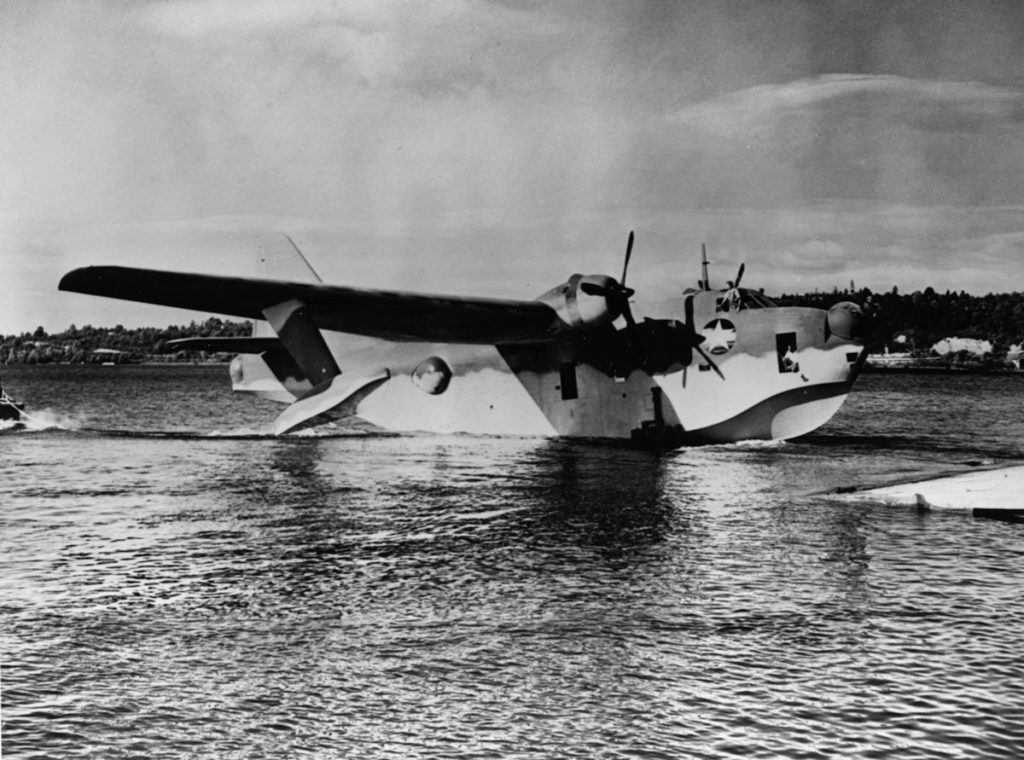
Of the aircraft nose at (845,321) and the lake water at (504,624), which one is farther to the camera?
the aircraft nose at (845,321)

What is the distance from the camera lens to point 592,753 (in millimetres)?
5539

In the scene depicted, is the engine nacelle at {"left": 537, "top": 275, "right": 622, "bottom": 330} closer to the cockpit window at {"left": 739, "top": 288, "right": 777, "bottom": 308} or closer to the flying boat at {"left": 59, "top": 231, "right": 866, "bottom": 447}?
the flying boat at {"left": 59, "top": 231, "right": 866, "bottom": 447}

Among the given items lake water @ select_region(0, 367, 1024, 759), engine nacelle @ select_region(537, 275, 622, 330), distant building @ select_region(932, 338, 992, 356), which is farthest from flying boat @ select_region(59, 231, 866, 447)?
distant building @ select_region(932, 338, 992, 356)

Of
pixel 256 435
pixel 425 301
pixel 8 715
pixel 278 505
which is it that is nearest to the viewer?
pixel 8 715

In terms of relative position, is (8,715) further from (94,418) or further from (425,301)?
(94,418)

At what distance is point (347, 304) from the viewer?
72.5 feet

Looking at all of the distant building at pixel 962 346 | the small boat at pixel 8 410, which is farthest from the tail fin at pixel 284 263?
the distant building at pixel 962 346

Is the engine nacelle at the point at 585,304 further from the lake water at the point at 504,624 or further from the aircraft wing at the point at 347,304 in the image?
the lake water at the point at 504,624

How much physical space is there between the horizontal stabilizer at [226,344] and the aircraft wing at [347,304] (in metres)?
4.60

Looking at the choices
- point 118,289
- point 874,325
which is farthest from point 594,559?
point 874,325

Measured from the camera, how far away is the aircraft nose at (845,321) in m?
22.0

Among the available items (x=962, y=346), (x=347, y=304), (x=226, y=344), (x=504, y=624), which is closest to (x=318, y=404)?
(x=347, y=304)

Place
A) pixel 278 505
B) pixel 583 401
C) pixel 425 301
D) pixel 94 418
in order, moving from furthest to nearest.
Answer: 1. pixel 94 418
2. pixel 583 401
3. pixel 425 301
4. pixel 278 505

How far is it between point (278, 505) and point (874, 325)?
1515 centimetres
